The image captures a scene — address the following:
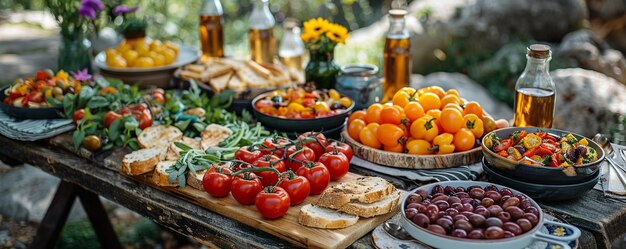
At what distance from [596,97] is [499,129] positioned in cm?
242

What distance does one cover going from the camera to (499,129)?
2623 mm

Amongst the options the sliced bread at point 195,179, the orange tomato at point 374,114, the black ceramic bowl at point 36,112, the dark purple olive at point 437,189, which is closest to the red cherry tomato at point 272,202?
the sliced bread at point 195,179

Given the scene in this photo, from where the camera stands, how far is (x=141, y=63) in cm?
396

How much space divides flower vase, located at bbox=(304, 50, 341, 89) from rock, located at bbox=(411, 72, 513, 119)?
2842 mm

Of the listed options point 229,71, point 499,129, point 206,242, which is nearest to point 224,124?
point 229,71

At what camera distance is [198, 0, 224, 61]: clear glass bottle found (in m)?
4.18

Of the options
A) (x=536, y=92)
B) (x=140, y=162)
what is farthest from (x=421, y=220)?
(x=140, y=162)

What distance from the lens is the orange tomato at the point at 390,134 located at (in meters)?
2.69

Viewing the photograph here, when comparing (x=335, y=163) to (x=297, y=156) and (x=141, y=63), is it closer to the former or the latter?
(x=297, y=156)

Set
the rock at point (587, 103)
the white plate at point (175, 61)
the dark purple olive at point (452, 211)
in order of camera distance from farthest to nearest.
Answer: the rock at point (587, 103)
the white plate at point (175, 61)
the dark purple olive at point (452, 211)

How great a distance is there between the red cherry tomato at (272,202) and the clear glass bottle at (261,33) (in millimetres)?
1973

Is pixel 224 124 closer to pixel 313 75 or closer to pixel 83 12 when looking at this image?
pixel 313 75

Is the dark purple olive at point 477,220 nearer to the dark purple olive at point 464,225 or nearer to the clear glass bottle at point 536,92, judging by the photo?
the dark purple olive at point 464,225

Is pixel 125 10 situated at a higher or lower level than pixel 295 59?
higher
